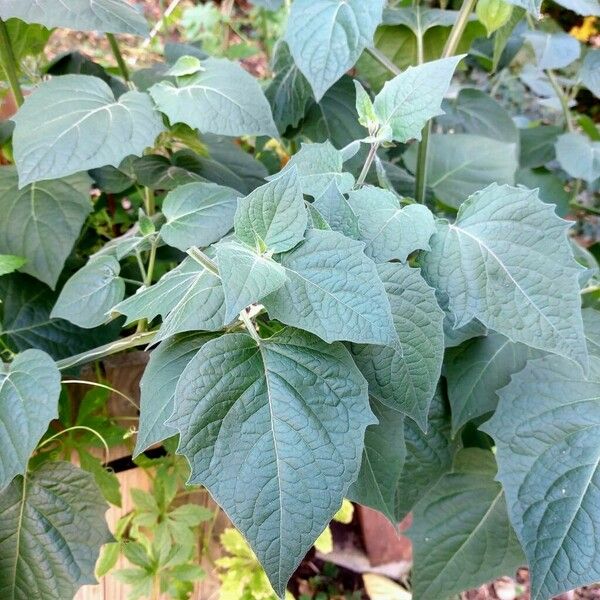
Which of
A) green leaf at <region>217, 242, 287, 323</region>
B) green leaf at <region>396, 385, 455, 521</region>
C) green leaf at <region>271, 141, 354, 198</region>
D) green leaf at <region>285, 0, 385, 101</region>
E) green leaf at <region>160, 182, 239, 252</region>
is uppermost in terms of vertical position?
green leaf at <region>285, 0, 385, 101</region>

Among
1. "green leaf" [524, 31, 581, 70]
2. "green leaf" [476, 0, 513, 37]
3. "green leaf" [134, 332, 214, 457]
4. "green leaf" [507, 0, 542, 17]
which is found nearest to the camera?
"green leaf" [134, 332, 214, 457]

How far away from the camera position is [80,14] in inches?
27.0

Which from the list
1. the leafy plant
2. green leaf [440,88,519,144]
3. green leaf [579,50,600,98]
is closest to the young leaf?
the leafy plant

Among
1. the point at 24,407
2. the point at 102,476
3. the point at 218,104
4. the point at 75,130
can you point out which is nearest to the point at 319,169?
the point at 218,104

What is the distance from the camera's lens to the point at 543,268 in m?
0.56

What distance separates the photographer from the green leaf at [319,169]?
2.05 feet

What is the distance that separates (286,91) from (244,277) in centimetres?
54

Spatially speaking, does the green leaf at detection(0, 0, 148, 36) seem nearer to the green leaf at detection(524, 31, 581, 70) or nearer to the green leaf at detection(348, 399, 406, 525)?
the green leaf at detection(348, 399, 406, 525)

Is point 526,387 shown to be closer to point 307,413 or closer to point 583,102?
point 307,413

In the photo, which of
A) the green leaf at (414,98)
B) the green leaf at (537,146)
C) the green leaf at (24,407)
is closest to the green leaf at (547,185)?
the green leaf at (537,146)

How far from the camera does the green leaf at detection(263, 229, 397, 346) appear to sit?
471 mm

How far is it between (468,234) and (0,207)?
1.89 feet

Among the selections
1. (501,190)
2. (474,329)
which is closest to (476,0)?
(501,190)

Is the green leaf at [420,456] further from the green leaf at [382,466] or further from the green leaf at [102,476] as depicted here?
the green leaf at [102,476]
